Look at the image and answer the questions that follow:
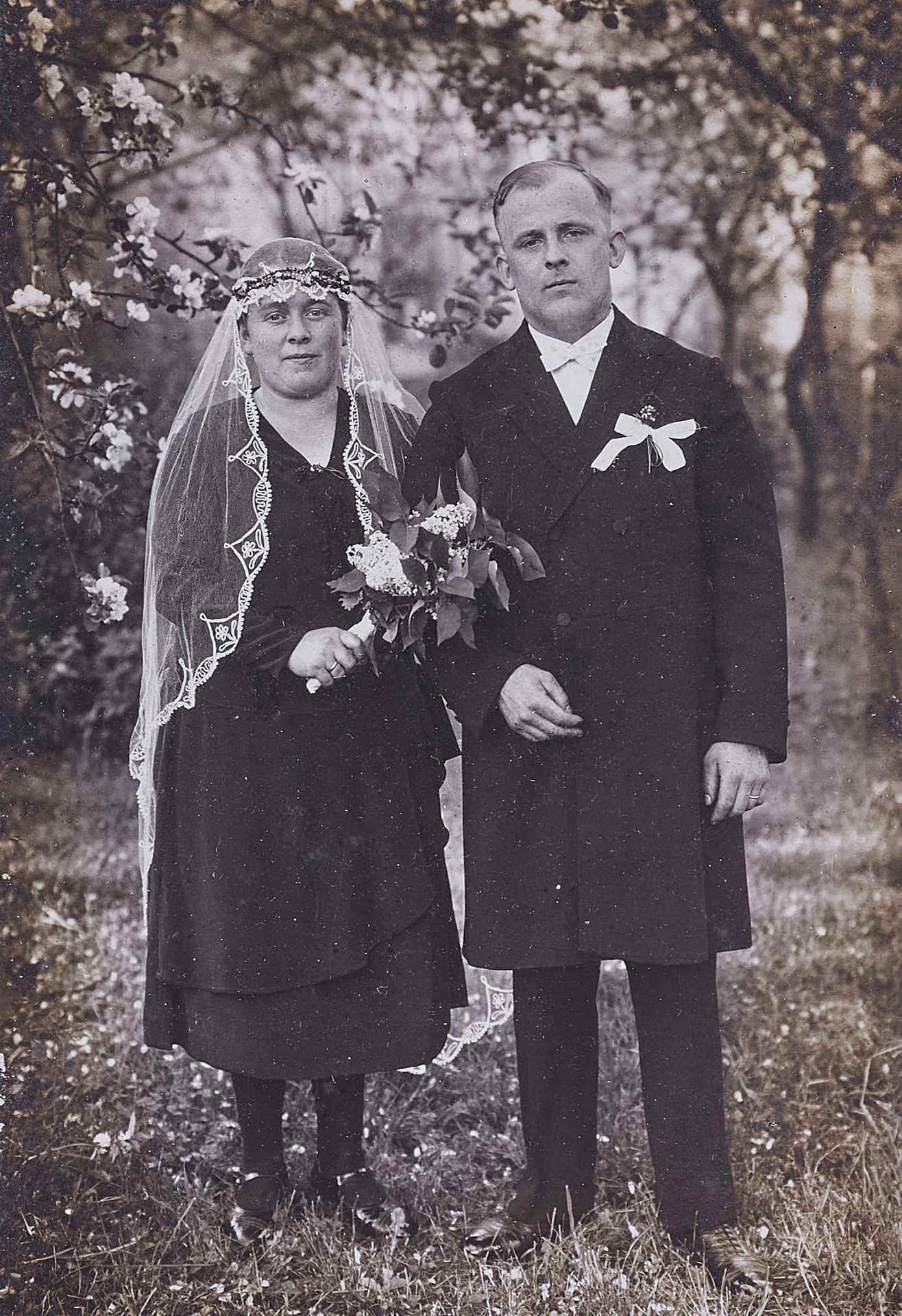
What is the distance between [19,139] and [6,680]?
4.98ft

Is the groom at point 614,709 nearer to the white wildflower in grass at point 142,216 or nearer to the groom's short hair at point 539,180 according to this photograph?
the groom's short hair at point 539,180

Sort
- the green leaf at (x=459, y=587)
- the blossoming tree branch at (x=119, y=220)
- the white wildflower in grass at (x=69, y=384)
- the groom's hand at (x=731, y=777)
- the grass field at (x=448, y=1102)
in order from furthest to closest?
the white wildflower in grass at (x=69, y=384) < the blossoming tree branch at (x=119, y=220) < the grass field at (x=448, y=1102) < the groom's hand at (x=731, y=777) < the green leaf at (x=459, y=587)

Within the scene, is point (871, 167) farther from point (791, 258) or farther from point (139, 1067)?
point (139, 1067)

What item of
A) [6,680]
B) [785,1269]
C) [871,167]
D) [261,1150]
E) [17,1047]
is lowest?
[785,1269]

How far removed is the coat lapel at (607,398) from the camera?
Result: 2926 mm

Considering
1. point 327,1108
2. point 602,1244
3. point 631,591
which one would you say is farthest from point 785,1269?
point 631,591

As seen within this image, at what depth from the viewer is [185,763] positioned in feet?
10.1

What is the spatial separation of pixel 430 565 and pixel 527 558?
25cm

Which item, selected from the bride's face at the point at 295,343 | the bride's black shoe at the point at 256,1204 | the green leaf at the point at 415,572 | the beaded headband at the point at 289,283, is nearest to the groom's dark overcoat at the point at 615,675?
the green leaf at the point at 415,572

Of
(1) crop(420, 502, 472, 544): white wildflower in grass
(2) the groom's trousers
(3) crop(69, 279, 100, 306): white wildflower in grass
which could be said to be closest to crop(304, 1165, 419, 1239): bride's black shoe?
(2) the groom's trousers

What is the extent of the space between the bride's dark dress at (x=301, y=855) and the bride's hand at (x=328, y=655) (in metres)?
0.05

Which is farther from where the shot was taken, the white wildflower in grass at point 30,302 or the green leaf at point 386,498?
the white wildflower in grass at point 30,302

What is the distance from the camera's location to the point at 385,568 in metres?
2.79

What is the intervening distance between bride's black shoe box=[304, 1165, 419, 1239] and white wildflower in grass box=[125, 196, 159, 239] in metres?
2.66
